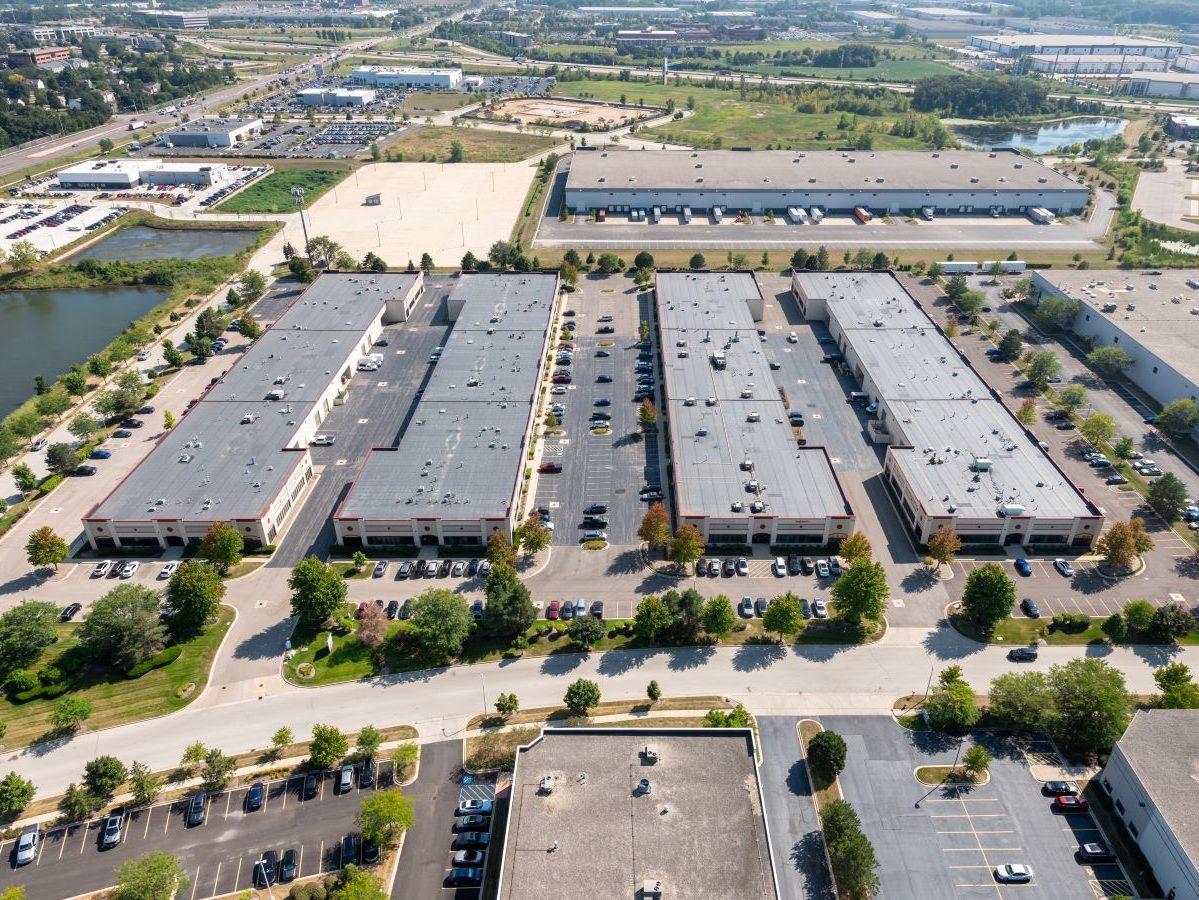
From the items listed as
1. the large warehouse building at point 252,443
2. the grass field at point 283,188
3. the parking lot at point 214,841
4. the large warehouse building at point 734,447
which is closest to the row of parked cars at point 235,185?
the grass field at point 283,188

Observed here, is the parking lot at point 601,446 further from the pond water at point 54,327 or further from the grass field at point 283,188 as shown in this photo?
the grass field at point 283,188

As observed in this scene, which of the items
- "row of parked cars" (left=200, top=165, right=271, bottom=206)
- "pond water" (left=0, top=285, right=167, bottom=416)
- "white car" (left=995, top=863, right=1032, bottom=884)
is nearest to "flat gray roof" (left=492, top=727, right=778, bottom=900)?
"white car" (left=995, top=863, right=1032, bottom=884)

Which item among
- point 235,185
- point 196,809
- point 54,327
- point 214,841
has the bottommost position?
point 214,841

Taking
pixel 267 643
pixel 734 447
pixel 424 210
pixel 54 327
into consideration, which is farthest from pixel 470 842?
pixel 424 210

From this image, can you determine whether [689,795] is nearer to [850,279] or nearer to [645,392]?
[645,392]

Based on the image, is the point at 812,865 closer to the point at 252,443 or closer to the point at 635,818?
the point at 635,818

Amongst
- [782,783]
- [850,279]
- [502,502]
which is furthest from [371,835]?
[850,279]

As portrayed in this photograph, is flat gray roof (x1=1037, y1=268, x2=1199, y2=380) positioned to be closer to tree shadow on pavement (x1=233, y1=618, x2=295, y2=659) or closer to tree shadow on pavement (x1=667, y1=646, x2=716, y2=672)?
tree shadow on pavement (x1=667, y1=646, x2=716, y2=672)
